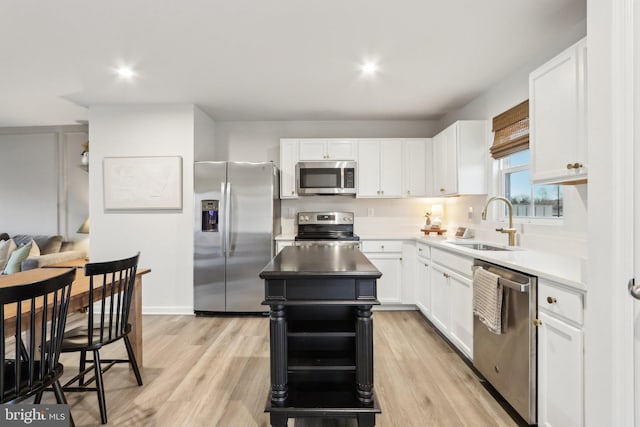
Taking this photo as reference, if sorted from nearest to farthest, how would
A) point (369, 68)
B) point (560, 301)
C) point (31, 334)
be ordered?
point (31, 334) → point (560, 301) → point (369, 68)

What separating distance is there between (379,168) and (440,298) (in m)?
1.82

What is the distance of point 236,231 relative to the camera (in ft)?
12.1

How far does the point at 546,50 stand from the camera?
2.52 metres

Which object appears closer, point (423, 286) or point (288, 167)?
point (423, 286)

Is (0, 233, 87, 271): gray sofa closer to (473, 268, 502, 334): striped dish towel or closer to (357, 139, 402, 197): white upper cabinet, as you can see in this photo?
(357, 139, 402, 197): white upper cabinet

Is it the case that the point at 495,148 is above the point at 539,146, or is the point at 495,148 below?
above

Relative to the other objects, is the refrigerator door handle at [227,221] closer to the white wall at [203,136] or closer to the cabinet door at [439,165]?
the white wall at [203,136]

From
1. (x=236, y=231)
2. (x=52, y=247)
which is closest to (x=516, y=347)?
(x=236, y=231)

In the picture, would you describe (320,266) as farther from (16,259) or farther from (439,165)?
(16,259)

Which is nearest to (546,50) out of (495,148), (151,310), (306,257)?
(495,148)

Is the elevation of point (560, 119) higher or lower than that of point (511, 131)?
lower

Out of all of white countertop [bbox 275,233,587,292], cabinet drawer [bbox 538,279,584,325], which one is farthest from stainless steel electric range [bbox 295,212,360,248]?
cabinet drawer [bbox 538,279,584,325]

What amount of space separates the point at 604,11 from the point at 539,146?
1096mm

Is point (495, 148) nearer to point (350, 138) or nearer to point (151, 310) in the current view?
point (350, 138)
